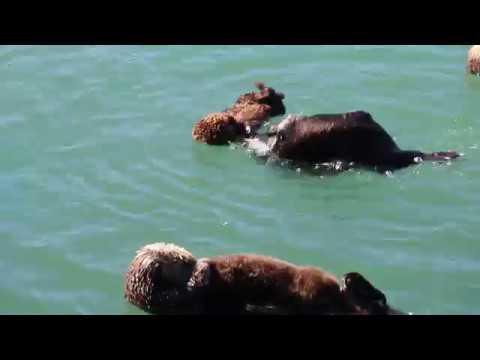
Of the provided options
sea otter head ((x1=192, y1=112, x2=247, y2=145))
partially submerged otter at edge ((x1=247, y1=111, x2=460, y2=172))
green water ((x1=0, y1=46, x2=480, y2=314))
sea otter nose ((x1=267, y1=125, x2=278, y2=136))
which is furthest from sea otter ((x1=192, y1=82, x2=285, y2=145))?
partially submerged otter at edge ((x1=247, y1=111, x2=460, y2=172))

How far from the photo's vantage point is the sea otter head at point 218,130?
1155 cm

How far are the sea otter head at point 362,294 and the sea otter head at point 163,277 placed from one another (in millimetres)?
1317

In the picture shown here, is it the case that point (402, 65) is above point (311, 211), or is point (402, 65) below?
above

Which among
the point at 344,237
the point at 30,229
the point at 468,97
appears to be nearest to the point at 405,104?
the point at 468,97

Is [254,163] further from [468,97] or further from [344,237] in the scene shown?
[468,97]

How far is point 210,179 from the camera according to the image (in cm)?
1080

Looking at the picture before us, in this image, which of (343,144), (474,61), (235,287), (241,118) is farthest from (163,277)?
(474,61)

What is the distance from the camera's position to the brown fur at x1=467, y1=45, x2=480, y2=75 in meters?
13.1

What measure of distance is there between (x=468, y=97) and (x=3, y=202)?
6.34 meters

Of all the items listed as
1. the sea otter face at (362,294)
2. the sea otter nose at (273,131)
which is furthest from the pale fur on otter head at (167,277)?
the sea otter nose at (273,131)

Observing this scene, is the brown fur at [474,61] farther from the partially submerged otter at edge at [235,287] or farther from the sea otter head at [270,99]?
the partially submerged otter at edge at [235,287]

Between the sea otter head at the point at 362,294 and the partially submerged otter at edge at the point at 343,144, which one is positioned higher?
the partially submerged otter at edge at the point at 343,144

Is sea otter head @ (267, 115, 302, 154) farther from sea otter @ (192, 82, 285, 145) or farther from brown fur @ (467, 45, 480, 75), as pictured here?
brown fur @ (467, 45, 480, 75)

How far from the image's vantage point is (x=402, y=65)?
13641mm
